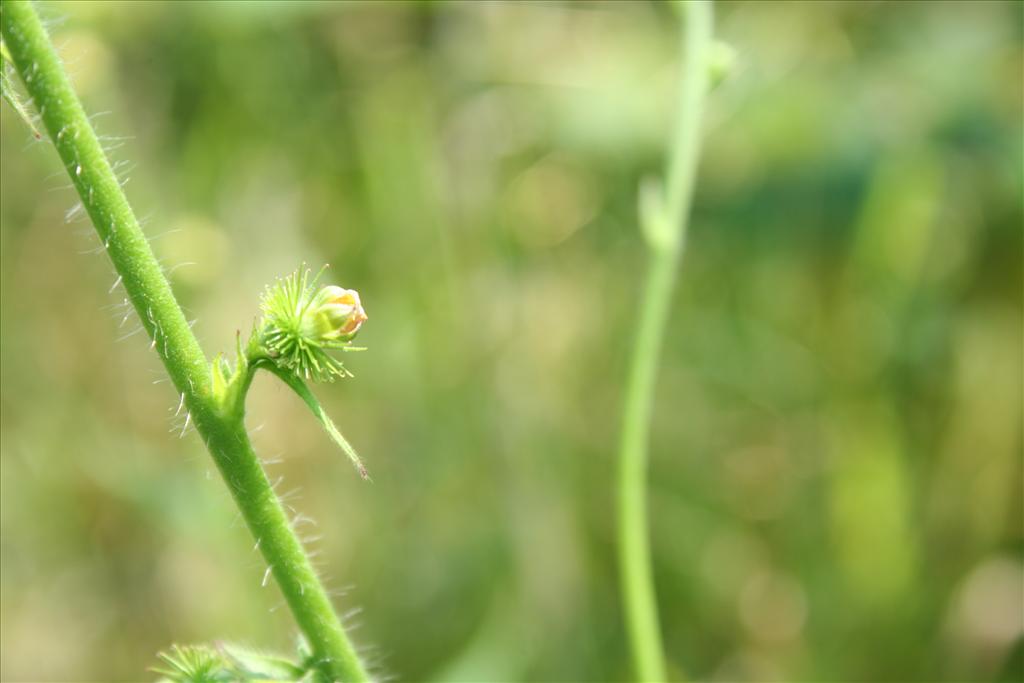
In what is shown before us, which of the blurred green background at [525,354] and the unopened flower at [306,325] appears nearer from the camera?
the unopened flower at [306,325]

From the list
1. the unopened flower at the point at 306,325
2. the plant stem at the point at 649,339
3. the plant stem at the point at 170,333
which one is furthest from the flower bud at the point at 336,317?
the plant stem at the point at 649,339

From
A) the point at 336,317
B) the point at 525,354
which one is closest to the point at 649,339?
the point at 336,317

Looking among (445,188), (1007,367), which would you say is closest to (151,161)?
(445,188)

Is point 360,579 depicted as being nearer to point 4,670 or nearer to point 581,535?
point 581,535

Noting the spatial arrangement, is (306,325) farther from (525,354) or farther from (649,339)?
(525,354)

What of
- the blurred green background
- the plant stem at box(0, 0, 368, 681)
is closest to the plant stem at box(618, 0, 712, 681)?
the plant stem at box(0, 0, 368, 681)

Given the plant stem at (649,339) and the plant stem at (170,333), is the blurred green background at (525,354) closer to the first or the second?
the plant stem at (649,339)
